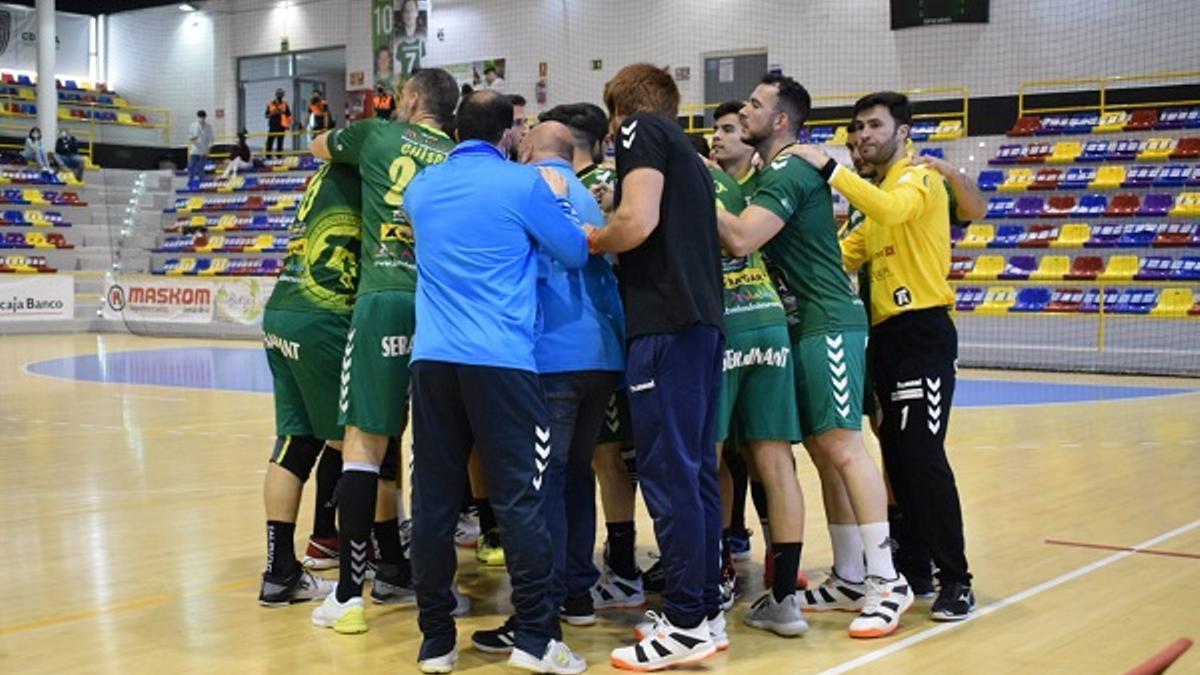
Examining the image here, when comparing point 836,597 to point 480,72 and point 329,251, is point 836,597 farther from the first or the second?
point 480,72

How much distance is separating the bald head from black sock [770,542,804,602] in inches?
69.4

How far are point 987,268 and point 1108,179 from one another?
225 cm

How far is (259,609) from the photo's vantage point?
5828 millimetres

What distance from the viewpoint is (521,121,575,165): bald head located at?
545 centimetres

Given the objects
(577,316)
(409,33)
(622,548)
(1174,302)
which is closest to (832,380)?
(577,316)

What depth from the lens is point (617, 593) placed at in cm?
605

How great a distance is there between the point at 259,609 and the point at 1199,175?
57.9 feet

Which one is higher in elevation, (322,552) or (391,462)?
(391,462)

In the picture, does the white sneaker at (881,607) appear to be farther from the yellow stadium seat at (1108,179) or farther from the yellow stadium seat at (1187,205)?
the yellow stadium seat at (1108,179)

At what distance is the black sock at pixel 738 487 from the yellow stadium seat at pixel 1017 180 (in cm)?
1590

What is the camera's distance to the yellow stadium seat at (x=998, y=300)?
65.0 feet

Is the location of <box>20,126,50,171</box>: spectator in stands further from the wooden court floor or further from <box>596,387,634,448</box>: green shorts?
<box>596,387,634,448</box>: green shorts

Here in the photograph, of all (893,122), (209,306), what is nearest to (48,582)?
(893,122)

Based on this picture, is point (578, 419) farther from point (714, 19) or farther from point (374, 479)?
point (714, 19)
